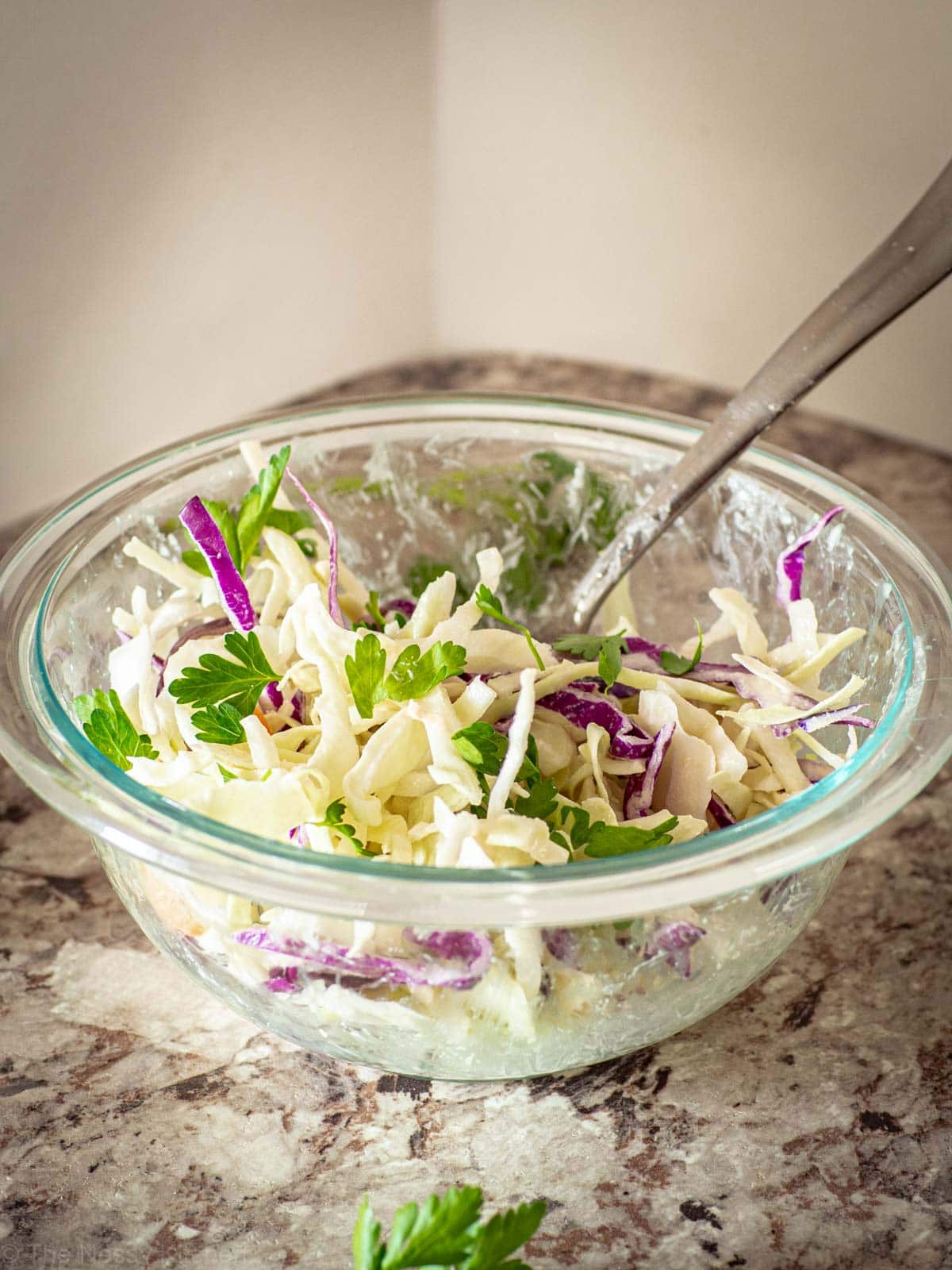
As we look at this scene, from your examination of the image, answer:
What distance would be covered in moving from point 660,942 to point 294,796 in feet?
0.63

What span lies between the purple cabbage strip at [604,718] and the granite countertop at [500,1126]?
0.18m

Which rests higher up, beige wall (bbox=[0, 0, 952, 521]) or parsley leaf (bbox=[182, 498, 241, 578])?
beige wall (bbox=[0, 0, 952, 521])

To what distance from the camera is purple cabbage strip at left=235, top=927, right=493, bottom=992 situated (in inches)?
23.2

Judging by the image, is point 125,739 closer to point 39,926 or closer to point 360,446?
point 39,926

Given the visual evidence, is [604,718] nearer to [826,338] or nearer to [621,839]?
[621,839]

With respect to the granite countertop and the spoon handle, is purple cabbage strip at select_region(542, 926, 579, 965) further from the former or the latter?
the spoon handle

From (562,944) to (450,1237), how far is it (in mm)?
132

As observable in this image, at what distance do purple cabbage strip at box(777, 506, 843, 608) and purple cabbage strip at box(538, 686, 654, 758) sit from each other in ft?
0.64

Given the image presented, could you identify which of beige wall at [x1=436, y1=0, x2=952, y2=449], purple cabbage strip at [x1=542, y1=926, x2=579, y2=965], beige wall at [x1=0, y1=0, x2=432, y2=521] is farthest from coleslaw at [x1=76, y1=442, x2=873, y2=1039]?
beige wall at [x1=436, y1=0, x2=952, y2=449]

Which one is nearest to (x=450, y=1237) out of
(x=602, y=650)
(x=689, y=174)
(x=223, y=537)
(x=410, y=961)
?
(x=410, y=961)

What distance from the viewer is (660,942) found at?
612 mm

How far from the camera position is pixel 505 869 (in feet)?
1.86

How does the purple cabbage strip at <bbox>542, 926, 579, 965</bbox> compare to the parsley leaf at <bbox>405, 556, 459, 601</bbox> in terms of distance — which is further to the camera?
the parsley leaf at <bbox>405, 556, 459, 601</bbox>

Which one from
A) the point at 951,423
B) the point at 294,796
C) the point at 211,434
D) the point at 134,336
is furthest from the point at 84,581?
the point at 951,423
